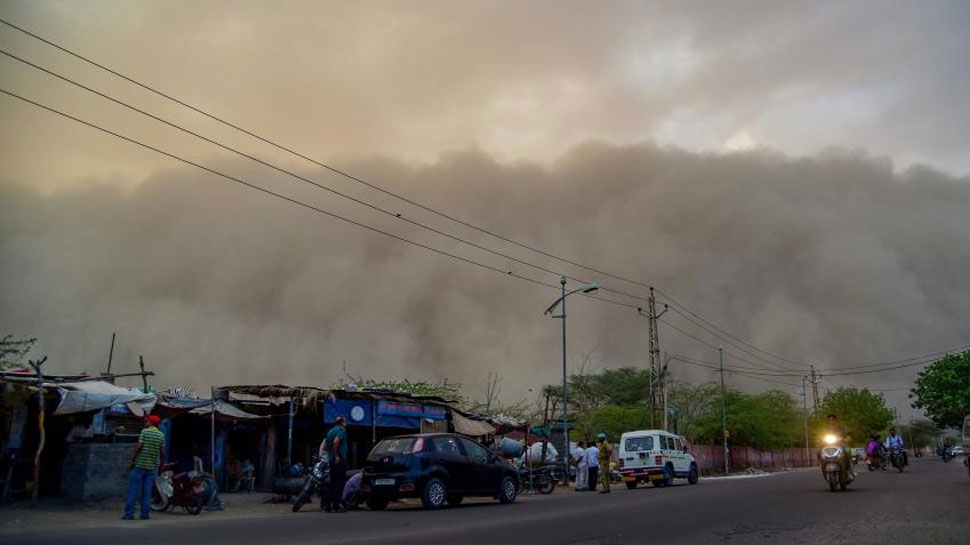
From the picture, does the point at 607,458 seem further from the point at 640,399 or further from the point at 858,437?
the point at 858,437

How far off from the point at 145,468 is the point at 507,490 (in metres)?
8.11

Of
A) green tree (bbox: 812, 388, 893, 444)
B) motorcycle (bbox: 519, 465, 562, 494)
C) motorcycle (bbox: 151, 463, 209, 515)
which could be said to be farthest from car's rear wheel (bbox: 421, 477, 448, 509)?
green tree (bbox: 812, 388, 893, 444)

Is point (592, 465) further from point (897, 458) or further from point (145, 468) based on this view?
point (145, 468)

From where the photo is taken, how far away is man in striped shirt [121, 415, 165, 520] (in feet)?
40.0

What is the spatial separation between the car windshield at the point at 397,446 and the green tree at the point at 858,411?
78007mm

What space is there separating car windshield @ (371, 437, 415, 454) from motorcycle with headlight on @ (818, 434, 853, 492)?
9.64 meters

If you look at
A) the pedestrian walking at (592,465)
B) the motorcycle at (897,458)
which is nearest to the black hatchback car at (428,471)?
the pedestrian walking at (592,465)

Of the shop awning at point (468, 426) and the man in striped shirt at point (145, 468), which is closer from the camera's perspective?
the man in striped shirt at point (145, 468)

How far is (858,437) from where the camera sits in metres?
85.5

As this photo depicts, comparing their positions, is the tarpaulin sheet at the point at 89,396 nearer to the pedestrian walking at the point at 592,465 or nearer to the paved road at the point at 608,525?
the paved road at the point at 608,525

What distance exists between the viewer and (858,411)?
280 feet

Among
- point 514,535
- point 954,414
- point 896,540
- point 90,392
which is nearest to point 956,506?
point 896,540

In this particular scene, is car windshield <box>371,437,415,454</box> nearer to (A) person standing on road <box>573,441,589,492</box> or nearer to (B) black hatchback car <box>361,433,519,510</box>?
(B) black hatchback car <box>361,433,519,510</box>

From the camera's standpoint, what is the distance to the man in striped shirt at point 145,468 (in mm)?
12203
